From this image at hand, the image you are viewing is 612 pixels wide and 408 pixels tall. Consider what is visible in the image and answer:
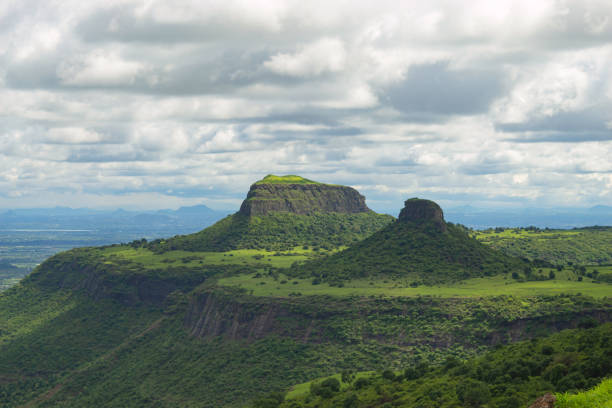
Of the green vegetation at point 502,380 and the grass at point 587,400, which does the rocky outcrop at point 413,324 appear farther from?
the grass at point 587,400

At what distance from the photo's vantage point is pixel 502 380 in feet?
318

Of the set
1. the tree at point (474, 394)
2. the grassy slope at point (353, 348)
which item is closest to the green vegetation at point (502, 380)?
the tree at point (474, 394)

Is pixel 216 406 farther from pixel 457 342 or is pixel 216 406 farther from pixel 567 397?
pixel 567 397

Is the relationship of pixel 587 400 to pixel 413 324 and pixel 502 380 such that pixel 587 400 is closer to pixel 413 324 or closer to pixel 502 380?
pixel 502 380

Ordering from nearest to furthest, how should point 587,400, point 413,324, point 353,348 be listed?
point 587,400, point 353,348, point 413,324

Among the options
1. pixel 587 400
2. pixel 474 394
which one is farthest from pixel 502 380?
pixel 587 400

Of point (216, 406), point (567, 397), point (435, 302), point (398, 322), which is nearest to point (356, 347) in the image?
point (398, 322)

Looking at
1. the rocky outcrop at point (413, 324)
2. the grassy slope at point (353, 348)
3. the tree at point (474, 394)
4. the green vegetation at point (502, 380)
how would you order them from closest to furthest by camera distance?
1. the green vegetation at point (502, 380)
2. the tree at point (474, 394)
3. the rocky outcrop at point (413, 324)
4. the grassy slope at point (353, 348)

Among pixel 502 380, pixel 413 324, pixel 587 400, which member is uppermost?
pixel 587 400

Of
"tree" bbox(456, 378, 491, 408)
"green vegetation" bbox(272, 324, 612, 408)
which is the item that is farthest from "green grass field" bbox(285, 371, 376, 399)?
"tree" bbox(456, 378, 491, 408)

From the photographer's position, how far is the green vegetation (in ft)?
271

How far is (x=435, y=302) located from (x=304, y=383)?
46030mm

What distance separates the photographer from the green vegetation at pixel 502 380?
271 feet

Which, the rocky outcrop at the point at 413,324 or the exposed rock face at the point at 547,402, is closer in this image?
the exposed rock face at the point at 547,402
